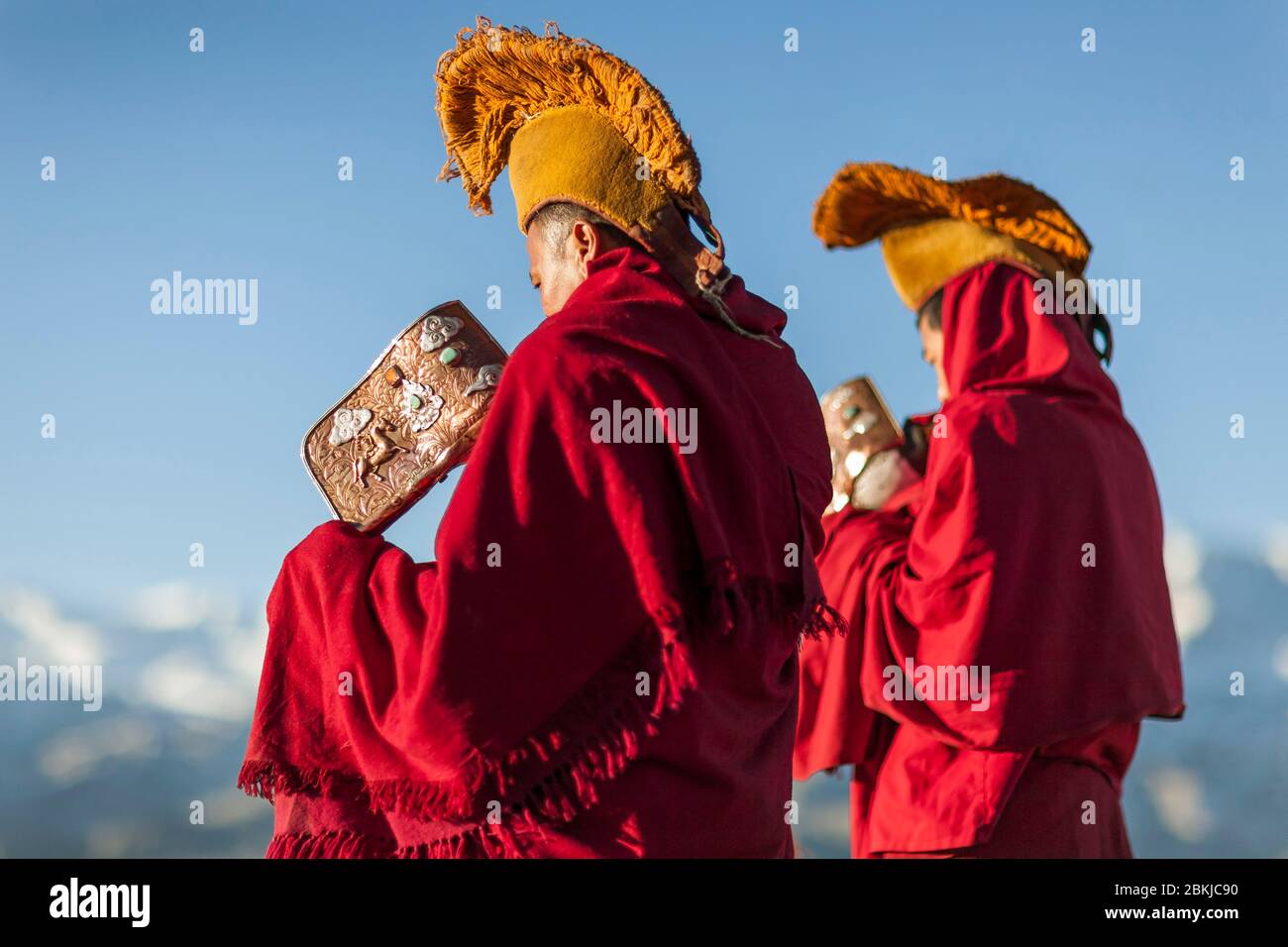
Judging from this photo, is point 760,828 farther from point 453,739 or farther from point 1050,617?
point 1050,617

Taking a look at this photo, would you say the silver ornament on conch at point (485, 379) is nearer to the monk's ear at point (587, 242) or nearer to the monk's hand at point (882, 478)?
the monk's ear at point (587, 242)

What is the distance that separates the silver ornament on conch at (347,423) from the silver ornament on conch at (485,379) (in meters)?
0.26

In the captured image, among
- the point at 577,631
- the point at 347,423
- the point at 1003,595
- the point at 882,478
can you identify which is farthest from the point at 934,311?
the point at 577,631

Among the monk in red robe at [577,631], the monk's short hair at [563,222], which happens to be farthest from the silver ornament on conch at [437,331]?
the monk in red robe at [577,631]

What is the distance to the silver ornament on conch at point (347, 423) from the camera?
12.3 ft

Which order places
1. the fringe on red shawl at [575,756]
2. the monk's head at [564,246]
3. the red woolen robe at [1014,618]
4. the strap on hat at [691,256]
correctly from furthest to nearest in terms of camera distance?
the red woolen robe at [1014,618] < the monk's head at [564,246] < the strap on hat at [691,256] < the fringe on red shawl at [575,756]

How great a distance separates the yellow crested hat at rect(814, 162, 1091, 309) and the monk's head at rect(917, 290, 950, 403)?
31mm

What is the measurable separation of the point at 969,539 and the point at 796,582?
60.2 inches

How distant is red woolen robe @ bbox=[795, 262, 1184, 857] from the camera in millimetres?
4738

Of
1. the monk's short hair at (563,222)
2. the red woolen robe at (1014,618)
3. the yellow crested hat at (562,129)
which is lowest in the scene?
the red woolen robe at (1014,618)

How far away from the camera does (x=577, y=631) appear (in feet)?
10.4

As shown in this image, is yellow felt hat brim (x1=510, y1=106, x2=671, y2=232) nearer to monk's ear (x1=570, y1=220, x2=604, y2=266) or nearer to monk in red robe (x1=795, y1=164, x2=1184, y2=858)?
monk's ear (x1=570, y1=220, x2=604, y2=266)

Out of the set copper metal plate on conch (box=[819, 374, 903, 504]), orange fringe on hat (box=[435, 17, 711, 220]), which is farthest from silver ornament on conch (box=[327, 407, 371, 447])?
copper metal plate on conch (box=[819, 374, 903, 504])

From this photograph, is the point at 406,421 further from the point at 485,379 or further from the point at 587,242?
the point at 587,242
